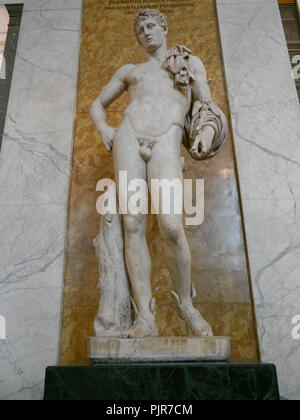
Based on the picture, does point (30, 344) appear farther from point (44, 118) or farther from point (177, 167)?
point (44, 118)

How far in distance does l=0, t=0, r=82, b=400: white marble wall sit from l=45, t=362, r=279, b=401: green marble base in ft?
4.31

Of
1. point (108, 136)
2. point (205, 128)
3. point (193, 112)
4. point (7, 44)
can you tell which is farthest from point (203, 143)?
point (7, 44)

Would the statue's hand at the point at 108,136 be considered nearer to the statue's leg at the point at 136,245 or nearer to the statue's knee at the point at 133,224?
the statue's leg at the point at 136,245

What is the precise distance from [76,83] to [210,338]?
344cm

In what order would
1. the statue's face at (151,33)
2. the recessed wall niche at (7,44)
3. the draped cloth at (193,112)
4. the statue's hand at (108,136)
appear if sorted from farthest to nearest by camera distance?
the recessed wall niche at (7,44), the statue's face at (151,33), the statue's hand at (108,136), the draped cloth at (193,112)

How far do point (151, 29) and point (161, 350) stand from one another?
8.64 ft

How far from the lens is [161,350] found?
7.99ft

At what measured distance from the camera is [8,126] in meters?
4.39

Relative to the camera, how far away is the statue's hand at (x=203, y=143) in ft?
9.13

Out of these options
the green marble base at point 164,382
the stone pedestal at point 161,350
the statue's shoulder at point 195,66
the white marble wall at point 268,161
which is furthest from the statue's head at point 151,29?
the green marble base at point 164,382

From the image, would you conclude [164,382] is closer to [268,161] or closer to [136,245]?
[136,245]

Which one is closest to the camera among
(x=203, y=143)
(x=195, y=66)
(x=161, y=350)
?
(x=161, y=350)

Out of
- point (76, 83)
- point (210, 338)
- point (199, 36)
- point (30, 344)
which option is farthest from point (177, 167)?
point (199, 36)

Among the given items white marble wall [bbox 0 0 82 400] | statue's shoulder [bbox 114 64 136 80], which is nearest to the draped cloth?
statue's shoulder [bbox 114 64 136 80]
